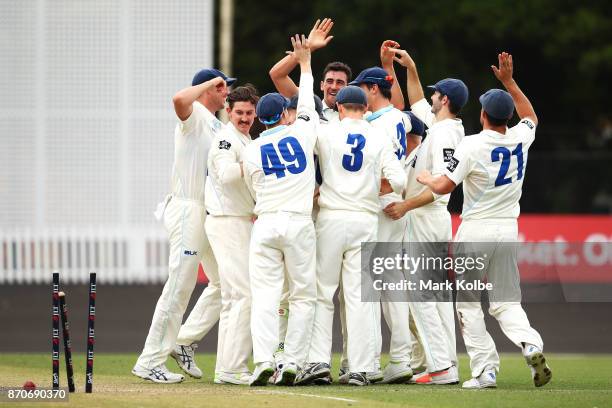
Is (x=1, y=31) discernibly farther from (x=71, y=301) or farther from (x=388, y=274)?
(x=388, y=274)

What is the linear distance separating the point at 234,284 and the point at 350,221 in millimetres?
1226

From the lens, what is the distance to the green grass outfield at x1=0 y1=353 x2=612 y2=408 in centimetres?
945

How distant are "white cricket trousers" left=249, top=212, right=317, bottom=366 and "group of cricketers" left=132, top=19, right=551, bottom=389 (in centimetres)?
1

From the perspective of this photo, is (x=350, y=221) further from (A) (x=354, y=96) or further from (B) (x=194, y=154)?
(B) (x=194, y=154)

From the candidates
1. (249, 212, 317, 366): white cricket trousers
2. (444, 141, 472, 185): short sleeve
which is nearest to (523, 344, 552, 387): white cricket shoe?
(444, 141, 472, 185): short sleeve

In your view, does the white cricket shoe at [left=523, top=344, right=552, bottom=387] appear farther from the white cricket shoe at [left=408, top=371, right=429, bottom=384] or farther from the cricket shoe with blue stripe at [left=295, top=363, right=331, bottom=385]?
the cricket shoe with blue stripe at [left=295, top=363, right=331, bottom=385]

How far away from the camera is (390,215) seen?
1119 centimetres

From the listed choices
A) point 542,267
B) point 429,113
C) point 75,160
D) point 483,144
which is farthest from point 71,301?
point 483,144

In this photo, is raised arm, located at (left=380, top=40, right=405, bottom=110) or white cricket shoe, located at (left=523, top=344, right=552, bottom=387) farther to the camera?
raised arm, located at (left=380, top=40, right=405, bottom=110)

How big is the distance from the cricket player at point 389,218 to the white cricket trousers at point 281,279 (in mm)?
859

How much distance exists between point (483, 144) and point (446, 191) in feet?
1.74

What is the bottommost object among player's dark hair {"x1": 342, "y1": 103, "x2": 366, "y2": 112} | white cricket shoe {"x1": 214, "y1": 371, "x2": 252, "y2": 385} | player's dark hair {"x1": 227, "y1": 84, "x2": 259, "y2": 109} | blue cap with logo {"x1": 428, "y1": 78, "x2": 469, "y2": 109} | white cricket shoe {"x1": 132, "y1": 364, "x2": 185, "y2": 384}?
white cricket shoe {"x1": 132, "y1": 364, "x2": 185, "y2": 384}

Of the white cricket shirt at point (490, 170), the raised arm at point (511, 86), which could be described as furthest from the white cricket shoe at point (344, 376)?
the raised arm at point (511, 86)

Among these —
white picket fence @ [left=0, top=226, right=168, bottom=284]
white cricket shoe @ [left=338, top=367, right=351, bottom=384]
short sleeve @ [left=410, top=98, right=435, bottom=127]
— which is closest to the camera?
white cricket shoe @ [left=338, top=367, right=351, bottom=384]
